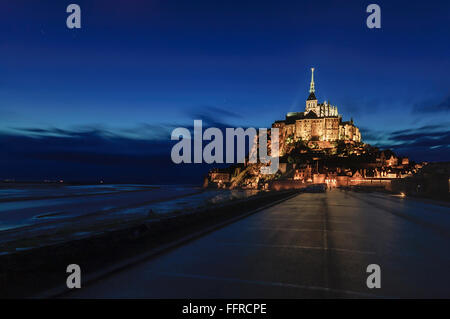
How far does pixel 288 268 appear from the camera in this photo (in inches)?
236

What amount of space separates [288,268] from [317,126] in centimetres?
17495

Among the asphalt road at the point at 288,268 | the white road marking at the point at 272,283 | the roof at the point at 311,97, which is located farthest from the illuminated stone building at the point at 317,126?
the white road marking at the point at 272,283

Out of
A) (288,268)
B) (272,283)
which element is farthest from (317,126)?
(272,283)

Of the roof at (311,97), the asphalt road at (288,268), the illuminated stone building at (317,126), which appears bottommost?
the asphalt road at (288,268)

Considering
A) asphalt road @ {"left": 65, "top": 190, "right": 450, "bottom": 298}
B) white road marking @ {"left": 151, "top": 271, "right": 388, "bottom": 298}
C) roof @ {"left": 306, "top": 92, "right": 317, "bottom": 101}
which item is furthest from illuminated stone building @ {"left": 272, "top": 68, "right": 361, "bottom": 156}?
white road marking @ {"left": 151, "top": 271, "right": 388, "bottom": 298}

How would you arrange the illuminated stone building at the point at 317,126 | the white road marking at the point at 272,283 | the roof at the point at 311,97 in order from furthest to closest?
the roof at the point at 311,97 → the illuminated stone building at the point at 317,126 → the white road marking at the point at 272,283

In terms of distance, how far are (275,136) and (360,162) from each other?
2218 inches

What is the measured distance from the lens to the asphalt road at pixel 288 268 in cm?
472

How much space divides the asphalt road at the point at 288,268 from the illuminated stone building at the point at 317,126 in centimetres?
16765

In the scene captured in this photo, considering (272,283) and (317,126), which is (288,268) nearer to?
(272,283)

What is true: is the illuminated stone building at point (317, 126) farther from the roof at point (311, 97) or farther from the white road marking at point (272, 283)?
the white road marking at point (272, 283)

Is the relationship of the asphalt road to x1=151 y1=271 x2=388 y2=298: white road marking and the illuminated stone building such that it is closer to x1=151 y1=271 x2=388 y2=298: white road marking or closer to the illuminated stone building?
x1=151 y1=271 x2=388 y2=298: white road marking

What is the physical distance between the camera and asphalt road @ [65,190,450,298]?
15.5ft
